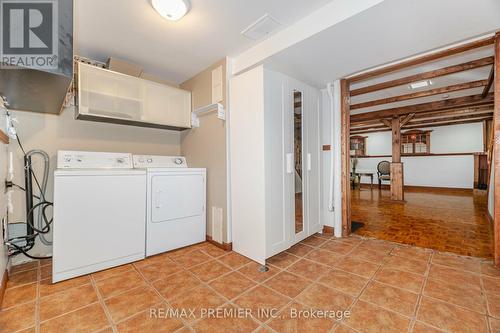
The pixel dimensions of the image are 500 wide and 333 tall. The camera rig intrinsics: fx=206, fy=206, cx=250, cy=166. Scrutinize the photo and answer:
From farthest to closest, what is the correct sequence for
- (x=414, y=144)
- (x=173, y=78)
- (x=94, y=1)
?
(x=414, y=144) < (x=173, y=78) < (x=94, y=1)

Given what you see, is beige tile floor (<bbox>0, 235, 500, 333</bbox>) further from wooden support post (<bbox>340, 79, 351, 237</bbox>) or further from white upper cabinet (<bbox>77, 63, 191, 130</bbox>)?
white upper cabinet (<bbox>77, 63, 191, 130</bbox>)

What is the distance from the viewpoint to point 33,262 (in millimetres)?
2139

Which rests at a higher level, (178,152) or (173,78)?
(173,78)

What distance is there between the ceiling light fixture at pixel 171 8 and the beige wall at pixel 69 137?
165cm

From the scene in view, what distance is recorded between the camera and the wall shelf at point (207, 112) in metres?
2.45

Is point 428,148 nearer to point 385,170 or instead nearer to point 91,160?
point 385,170

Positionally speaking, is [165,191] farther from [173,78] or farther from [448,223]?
[448,223]

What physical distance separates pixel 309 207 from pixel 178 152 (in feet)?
7.08

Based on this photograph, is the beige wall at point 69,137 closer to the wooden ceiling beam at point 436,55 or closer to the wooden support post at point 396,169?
Result: the wooden ceiling beam at point 436,55

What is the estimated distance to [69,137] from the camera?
7.93ft

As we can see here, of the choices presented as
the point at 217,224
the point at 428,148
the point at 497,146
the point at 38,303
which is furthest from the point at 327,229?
the point at 428,148

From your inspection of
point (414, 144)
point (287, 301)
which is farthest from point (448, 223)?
point (414, 144)

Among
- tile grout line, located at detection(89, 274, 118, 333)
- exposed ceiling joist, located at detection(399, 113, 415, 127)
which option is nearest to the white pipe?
tile grout line, located at detection(89, 274, 118, 333)

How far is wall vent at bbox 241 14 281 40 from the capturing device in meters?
1.86
